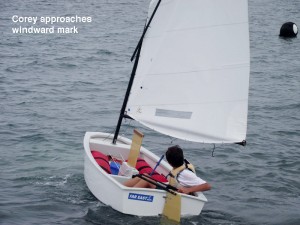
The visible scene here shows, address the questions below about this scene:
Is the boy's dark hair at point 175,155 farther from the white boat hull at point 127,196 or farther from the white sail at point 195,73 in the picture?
the white sail at point 195,73

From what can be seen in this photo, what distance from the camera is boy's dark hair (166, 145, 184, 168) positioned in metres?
9.33

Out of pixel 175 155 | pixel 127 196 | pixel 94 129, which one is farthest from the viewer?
pixel 94 129

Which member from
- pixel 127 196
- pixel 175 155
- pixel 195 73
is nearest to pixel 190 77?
pixel 195 73

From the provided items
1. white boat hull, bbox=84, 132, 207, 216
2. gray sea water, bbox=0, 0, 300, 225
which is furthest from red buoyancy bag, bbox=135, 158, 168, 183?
gray sea water, bbox=0, 0, 300, 225

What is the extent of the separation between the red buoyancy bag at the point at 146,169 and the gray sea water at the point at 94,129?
102cm

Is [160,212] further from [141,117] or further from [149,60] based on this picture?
[149,60]

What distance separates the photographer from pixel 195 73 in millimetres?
10344

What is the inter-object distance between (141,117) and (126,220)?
6.74 feet

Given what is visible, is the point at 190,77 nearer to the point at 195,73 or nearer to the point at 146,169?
the point at 195,73

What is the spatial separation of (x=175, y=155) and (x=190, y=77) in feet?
5.80

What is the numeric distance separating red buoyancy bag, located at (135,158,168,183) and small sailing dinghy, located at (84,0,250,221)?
362 millimetres

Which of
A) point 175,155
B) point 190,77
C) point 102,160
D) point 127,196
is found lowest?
point 127,196

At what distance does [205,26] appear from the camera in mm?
10219

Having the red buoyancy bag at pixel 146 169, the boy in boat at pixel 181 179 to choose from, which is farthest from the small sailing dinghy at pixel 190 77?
the boy in boat at pixel 181 179
